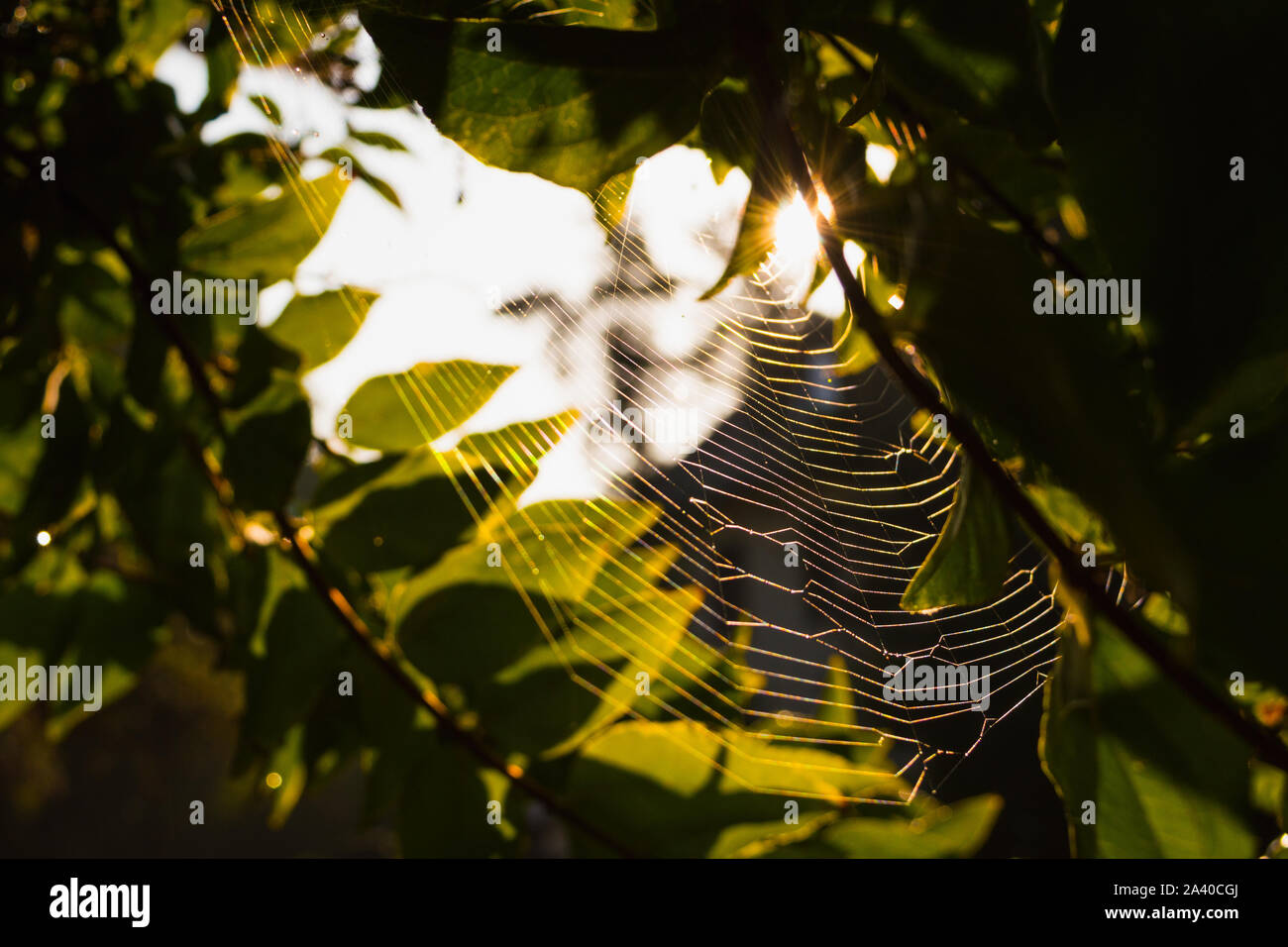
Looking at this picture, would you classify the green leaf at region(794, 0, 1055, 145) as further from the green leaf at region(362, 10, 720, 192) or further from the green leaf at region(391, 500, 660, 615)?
the green leaf at region(391, 500, 660, 615)

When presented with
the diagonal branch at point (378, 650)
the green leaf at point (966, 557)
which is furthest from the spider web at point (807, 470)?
the diagonal branch at point (378, 650)

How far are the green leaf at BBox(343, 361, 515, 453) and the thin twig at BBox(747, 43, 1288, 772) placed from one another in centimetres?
23

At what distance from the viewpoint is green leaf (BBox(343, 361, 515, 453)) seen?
38 cm

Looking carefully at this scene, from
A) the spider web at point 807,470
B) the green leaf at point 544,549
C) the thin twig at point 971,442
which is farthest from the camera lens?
the green leaf at point 544,549

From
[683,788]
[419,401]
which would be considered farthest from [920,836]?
[419,401]

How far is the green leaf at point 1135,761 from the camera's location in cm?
26

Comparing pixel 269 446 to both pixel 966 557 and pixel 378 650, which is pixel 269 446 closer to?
pixel 378 650

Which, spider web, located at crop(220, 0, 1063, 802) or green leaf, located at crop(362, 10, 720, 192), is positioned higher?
green leaf, located at crop(362, 10, 720, 192)

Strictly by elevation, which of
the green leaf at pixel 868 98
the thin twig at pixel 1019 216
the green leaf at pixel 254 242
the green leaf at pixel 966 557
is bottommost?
the green leaf at pixel 966 557

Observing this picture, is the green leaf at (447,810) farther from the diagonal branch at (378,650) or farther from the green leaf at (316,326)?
the green leaf at (316,326)

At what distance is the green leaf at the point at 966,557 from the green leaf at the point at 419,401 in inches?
8.6

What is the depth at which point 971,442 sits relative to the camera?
184 millimetres

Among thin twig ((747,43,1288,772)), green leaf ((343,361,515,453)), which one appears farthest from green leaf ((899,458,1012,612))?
green leaf ((343,361,515,453))
